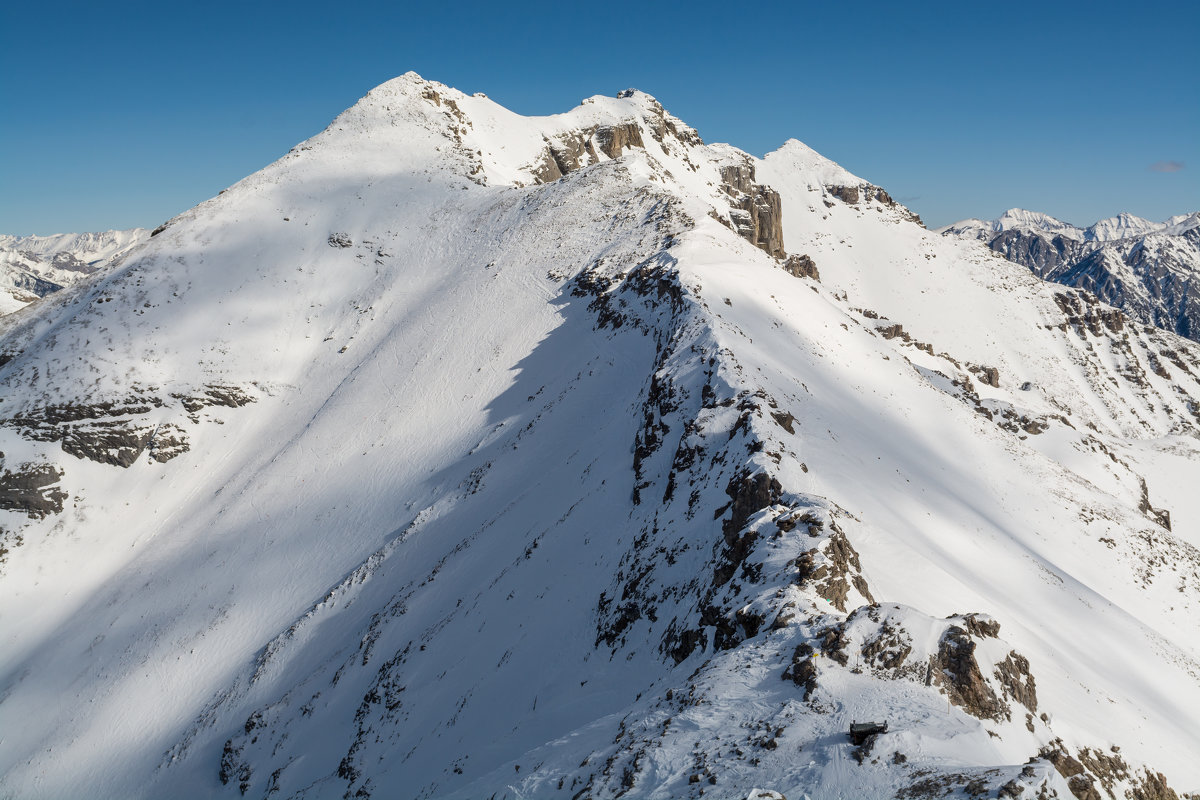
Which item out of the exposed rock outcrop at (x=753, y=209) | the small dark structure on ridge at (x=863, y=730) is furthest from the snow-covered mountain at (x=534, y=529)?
the exposed rock outcrop at (x=753, y=209)

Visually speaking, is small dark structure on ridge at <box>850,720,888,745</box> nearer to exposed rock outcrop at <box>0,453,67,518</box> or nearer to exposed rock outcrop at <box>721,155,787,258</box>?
exposed rock outcrop at <box>0,453,67,518</box>

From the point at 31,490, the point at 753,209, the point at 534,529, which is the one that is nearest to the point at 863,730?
the point at 534,529

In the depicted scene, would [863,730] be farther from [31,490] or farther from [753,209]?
[753,209]

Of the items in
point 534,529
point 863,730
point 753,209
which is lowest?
point 534,529

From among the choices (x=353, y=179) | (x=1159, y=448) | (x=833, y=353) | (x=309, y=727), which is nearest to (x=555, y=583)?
(x=309, y=727)

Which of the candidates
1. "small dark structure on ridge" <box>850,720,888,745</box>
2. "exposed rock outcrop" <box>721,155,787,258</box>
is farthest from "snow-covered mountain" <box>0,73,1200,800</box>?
"exposed rock outcrop" <box>721,155,787,258</box>
